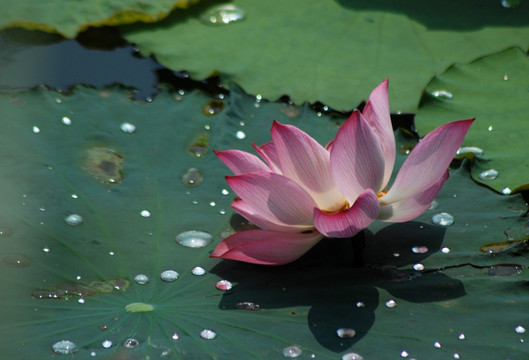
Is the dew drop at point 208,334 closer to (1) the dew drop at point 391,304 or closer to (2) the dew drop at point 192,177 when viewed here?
(1) the dew drop at point 391,304

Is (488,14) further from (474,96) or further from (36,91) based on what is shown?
(36,91)

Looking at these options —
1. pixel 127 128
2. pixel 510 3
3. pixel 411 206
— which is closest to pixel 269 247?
pixel 411 206

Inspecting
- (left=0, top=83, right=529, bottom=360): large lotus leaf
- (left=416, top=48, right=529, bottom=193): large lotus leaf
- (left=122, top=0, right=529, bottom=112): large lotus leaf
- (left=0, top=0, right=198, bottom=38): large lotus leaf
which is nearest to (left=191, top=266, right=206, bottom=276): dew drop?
(left=0, top=83, right=529, bottom=360): large lotus leaf

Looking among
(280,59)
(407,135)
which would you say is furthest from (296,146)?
(280,59)

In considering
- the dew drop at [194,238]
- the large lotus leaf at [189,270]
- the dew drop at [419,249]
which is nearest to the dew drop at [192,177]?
the large lotus leaf at [189,270]

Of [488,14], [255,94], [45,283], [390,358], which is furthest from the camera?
[488,14]

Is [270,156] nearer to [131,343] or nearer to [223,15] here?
[131,343]
